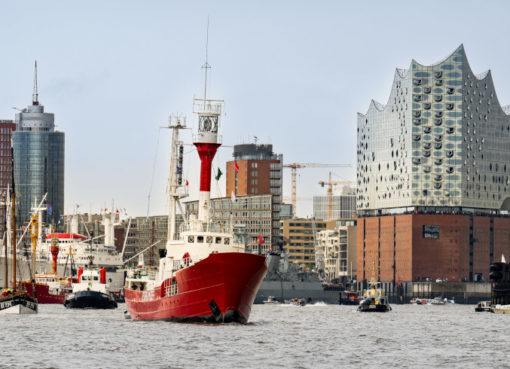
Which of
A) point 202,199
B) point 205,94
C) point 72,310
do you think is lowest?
point 72,310

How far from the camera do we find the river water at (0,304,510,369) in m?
75.4

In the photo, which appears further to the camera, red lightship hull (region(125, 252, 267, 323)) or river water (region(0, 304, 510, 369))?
red lightship hull (region(125, 252, 267, 323))

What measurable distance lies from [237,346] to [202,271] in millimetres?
17095

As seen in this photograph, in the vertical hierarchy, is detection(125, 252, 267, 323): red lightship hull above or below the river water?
above

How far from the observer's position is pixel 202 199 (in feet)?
364

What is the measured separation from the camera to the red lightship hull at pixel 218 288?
332 ft

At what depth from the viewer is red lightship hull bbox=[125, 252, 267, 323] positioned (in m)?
101

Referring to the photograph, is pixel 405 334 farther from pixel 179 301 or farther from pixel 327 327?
pixel 179 301

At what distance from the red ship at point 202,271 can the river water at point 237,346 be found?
5.33 feet

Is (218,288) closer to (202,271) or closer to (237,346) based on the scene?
(202,271)

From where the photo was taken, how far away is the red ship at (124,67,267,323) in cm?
10162

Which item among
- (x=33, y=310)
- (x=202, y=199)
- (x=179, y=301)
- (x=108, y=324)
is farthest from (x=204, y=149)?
(x=33, y=310)

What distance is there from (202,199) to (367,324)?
35096mm

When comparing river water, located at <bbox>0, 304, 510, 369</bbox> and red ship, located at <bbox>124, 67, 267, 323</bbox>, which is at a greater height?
red ship, located at <bbox>124, 67, 267, 323</bbox>
